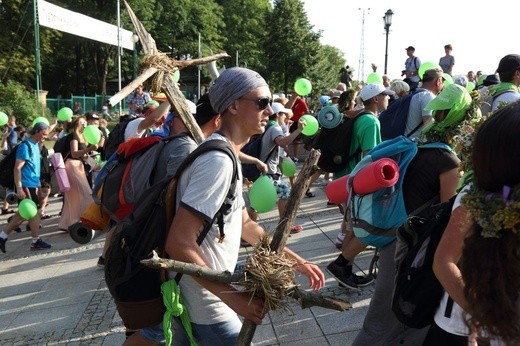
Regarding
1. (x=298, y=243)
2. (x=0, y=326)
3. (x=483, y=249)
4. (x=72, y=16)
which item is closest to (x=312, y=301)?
(x=483, y=249)

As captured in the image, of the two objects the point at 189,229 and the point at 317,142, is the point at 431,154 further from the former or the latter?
the point at 317,142

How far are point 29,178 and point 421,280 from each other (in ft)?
22.6

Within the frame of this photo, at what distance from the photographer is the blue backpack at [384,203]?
2836mm

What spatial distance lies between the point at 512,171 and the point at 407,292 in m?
0.81

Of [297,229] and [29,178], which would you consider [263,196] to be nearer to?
[297,229]

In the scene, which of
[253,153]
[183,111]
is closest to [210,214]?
[183,111]

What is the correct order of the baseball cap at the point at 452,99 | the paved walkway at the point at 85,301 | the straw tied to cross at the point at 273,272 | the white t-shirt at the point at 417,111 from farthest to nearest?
the white t-shirt at the point at 417,111 < the paved walkway at the point at 85,301 < the baseball cap at the point at 452,99 < the straw tied to cross at the point at 273,272

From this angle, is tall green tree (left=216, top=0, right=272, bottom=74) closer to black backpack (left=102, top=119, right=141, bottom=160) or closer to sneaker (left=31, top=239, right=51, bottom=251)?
sneaker (left=31, top=239, right=51, bottom=251)

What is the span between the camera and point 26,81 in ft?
109

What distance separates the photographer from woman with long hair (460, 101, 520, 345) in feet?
4.55

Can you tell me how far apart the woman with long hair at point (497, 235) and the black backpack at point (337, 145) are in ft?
13.2

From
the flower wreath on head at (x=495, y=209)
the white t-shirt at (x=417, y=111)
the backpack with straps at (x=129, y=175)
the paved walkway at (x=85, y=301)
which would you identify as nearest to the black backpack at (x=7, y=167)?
the paved walkway at (x=85, y=301)

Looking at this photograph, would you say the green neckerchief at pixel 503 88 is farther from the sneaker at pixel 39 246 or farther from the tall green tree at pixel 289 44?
the tall green tree at pixel 289 44

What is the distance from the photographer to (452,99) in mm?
3014
